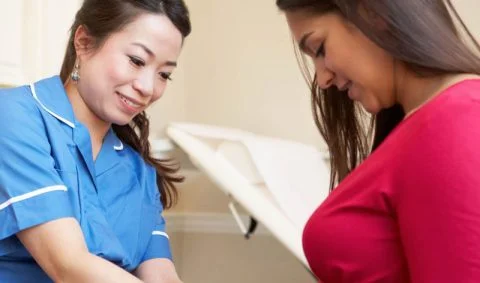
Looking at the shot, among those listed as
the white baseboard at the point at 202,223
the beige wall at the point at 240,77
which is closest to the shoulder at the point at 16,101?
the beige wall at the point at 240,77

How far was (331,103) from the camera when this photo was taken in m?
1.15

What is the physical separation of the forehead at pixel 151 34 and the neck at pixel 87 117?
128 millimetres

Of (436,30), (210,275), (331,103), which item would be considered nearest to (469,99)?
(436,30)

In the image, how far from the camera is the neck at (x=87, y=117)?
1230 mm

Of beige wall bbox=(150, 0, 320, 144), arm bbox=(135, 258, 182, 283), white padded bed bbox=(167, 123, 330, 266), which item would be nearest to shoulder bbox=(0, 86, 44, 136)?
A: arm bbox=(135, 258, 182, 283)

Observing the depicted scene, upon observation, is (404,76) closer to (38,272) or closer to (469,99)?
(469,99)

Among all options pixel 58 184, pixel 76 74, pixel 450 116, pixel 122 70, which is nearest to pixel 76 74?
pixel 76 74

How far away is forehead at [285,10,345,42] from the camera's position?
0.87m

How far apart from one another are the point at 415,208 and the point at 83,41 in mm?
757

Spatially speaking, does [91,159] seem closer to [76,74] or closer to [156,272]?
[76,74]

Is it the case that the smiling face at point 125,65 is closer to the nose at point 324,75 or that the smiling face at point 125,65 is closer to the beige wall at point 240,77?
the nose at point 324,75

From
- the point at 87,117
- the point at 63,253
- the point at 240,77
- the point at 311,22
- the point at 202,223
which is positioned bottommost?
the point at 202,223

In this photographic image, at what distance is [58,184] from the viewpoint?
42.4 inches

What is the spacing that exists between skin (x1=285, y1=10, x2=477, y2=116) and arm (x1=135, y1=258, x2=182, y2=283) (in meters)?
0.61
